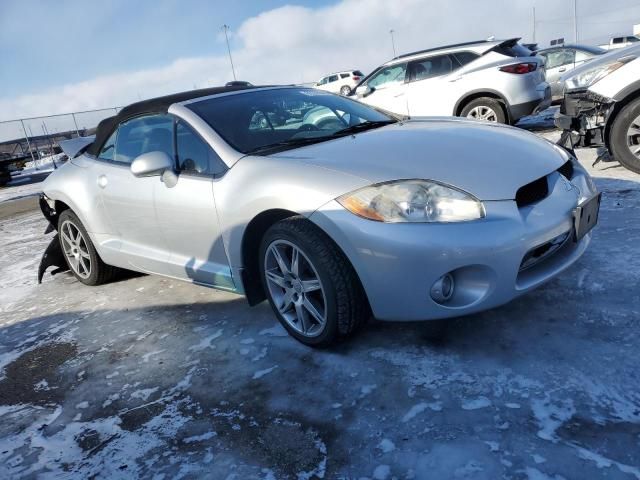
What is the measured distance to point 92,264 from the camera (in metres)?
4.27

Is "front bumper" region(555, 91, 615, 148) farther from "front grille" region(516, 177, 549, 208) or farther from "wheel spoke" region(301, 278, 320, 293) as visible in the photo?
"wheel spoke" region(301, 278, 320, 293)

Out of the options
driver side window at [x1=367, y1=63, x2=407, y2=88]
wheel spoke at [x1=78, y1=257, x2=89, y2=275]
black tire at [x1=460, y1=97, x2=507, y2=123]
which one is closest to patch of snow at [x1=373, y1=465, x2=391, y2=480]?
wheel spoke at [x1=78, y1=257, x2=89, y2=275]

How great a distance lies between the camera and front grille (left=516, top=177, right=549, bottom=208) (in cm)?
240

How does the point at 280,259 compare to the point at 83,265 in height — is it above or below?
above

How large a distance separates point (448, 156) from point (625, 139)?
3.26 m

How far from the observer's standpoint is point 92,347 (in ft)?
10.5

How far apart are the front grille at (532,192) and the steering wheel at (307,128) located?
4.40ft

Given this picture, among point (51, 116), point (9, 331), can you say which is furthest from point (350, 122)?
point (51, 116)

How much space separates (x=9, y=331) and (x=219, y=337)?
5.95 ft

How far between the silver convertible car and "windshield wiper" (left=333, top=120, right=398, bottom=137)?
1 cm

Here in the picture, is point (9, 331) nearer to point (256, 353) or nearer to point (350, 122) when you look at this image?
point (256, 353)

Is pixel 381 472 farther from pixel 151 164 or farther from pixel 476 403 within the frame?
pixel 151 164

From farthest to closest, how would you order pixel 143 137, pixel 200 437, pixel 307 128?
1. pixel 143 137
2. pixel 307 128
3. pixel 200 437

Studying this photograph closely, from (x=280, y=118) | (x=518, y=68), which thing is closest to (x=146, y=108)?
(x=280, y=118)
